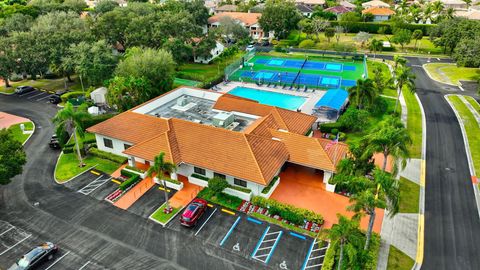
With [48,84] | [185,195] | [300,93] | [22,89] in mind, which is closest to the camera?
[185,195]

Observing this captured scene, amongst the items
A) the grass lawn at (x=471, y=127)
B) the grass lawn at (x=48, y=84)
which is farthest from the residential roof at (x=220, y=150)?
the grass lawn at (x=48, y=84)

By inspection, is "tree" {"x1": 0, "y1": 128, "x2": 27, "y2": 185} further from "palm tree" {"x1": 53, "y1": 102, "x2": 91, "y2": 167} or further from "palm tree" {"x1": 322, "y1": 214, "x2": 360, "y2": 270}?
"palm tree" {"x1": 322, "y1": 214, "x2": 360, "y2": 270}

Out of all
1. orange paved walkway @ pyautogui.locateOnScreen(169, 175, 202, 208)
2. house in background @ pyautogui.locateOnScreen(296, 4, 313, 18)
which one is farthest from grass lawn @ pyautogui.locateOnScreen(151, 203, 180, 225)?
Result: house in background @ pyautogui.locateOnScreen(296, 4, 313, 18)

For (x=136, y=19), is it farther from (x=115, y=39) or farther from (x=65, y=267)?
(x=65, y=267)

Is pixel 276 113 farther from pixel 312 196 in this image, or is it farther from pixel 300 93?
pixel 300 93

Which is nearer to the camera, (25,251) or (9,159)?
(25,251)

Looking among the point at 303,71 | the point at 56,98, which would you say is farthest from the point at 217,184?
the point at 303,71

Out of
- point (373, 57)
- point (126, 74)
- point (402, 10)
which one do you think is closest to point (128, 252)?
point (126, 74)

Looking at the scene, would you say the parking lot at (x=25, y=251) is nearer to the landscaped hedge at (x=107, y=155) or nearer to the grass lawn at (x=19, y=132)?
the landscaped hedge at (x=107, y=155)
